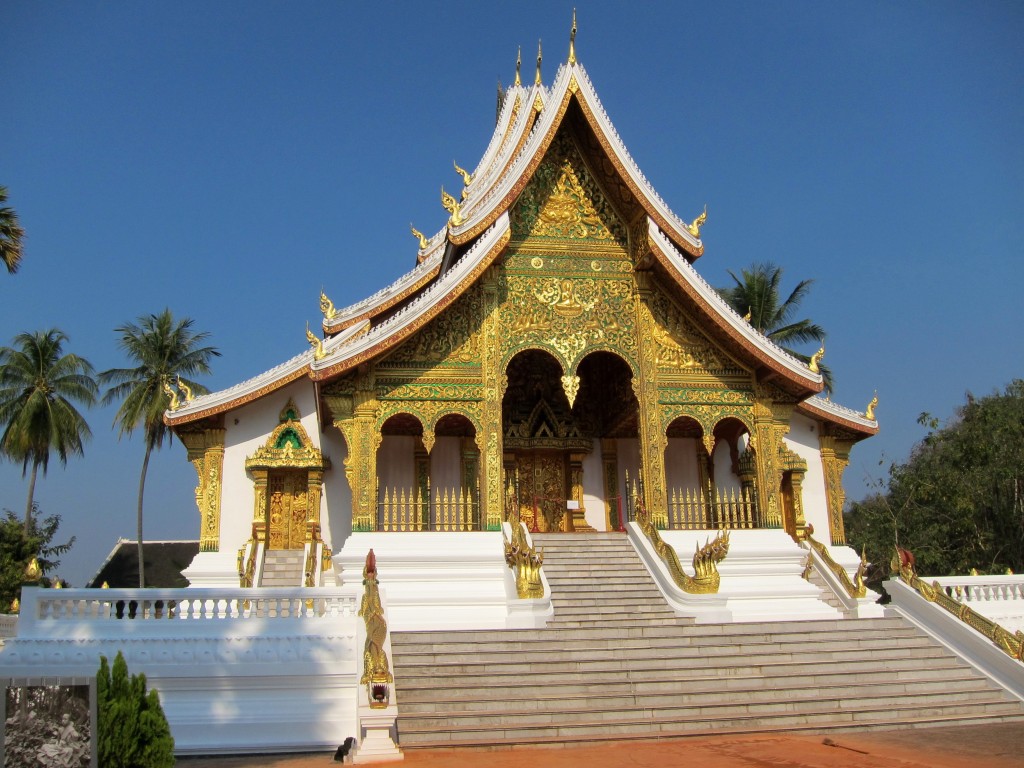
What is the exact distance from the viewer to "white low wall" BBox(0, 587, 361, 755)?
7.65 meters

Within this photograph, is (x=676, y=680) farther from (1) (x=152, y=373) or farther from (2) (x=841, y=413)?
(1) (x=152, y=373)

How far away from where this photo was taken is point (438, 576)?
10.9 meters

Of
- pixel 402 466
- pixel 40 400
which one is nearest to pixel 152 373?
pixel 40 400

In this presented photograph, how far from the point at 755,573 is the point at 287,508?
6.81 m

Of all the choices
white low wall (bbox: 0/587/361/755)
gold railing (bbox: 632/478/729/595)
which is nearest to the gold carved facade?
gold railing (bbox: 632/478/729/595)

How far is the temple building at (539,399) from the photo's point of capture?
12.1 meters

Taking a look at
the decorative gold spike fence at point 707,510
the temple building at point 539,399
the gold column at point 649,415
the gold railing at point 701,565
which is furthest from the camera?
the decorative gold spike fence at point 707,510

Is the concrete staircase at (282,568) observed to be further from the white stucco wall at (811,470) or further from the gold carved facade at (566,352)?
the white stucco wall at (811,470)

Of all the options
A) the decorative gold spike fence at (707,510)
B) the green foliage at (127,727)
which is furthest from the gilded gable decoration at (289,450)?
the green foliage at (127,727)

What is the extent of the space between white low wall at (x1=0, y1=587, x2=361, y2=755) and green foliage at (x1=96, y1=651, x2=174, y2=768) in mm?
2886

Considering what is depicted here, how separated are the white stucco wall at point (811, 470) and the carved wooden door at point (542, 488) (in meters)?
3.70

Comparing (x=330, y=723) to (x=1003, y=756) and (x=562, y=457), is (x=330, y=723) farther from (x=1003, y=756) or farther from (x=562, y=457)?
(x=562, y=457)

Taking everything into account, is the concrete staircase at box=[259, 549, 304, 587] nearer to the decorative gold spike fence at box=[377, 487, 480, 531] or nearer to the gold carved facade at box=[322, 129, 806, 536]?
the decorative gold spike fence at box=[377, 487, 480, 531]

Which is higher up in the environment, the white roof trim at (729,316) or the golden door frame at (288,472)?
the white roof trim at (729,316)
